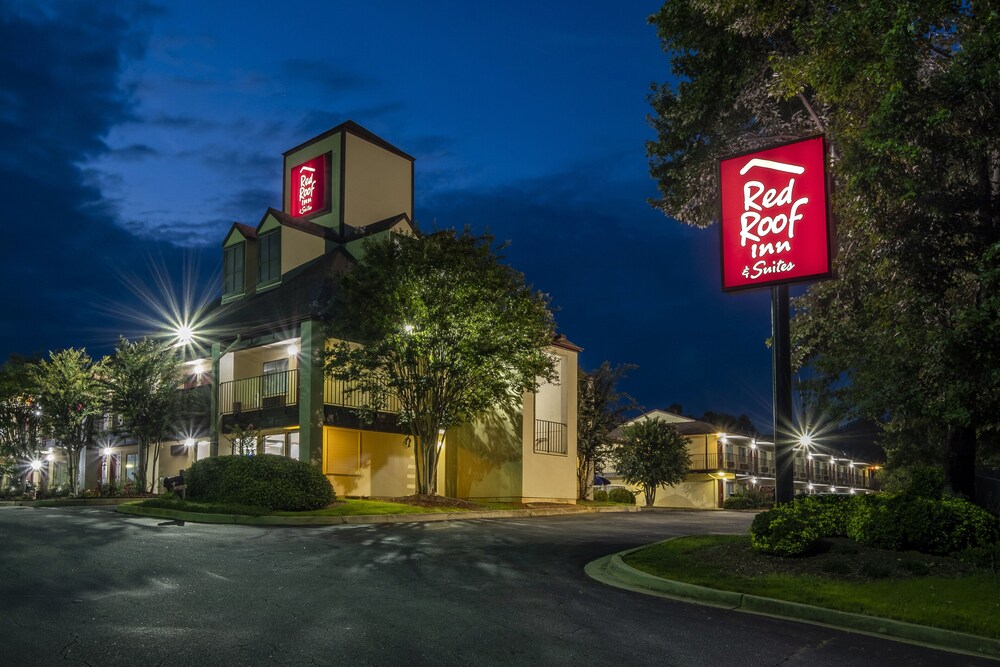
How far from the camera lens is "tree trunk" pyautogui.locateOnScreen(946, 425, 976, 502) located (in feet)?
46.5

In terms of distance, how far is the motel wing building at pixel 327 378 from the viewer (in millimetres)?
27359

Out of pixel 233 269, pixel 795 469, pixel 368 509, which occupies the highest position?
pixel 233 269

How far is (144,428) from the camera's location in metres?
29.8

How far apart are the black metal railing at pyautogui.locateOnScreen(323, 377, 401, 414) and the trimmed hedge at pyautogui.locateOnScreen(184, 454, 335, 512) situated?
4.49 meters

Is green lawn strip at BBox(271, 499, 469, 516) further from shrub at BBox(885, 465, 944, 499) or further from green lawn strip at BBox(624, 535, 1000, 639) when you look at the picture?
shrub at BBox(885, 465, 944, 499)

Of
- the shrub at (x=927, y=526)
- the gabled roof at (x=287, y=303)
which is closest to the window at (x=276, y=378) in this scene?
the gabled roof at (x=287, y=303)

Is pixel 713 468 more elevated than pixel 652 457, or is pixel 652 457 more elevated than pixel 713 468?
pixel 652 457

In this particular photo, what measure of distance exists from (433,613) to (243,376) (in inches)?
961

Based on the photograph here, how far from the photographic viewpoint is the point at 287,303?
29.8m

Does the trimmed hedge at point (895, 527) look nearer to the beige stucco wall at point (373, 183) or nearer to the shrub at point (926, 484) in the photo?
the shrub at point (926, 484)

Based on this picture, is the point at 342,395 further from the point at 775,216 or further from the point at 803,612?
the point at 803,612

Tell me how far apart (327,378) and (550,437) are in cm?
920

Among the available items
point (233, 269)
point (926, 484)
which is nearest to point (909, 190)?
point (926, 484)

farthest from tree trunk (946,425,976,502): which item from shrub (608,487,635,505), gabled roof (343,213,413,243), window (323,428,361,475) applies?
shrub (608,487,635,505)
